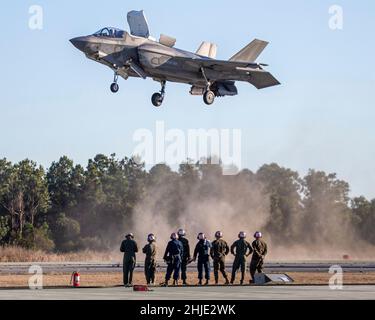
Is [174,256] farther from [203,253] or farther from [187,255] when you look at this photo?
[203,253]

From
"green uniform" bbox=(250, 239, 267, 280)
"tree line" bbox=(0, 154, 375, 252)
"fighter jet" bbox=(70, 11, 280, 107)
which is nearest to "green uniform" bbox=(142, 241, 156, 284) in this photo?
"green uniform" bbox=(250, 239, 267, 280)

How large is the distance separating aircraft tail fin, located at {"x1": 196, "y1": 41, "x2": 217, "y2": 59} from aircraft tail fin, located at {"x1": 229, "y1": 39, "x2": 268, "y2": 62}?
0.84 m

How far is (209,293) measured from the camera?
2361 centimetres

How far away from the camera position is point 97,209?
2739 inches

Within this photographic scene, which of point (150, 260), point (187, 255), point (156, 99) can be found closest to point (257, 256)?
point (187, 255)

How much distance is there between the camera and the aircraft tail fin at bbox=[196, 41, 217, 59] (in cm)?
4197

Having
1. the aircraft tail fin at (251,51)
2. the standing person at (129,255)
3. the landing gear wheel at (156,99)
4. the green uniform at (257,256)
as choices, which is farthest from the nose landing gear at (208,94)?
the standing person at (129,255)

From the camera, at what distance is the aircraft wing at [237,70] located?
127ft

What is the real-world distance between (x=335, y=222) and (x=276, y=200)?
492 centimetres

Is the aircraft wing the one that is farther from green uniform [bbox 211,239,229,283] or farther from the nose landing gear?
green uniform [bbox 211,239,229,283]

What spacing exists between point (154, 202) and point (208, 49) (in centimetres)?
2545

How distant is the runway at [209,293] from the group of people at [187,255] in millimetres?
1929

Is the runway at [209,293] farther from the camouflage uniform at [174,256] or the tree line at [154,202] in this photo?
the tree line at [154,202]
